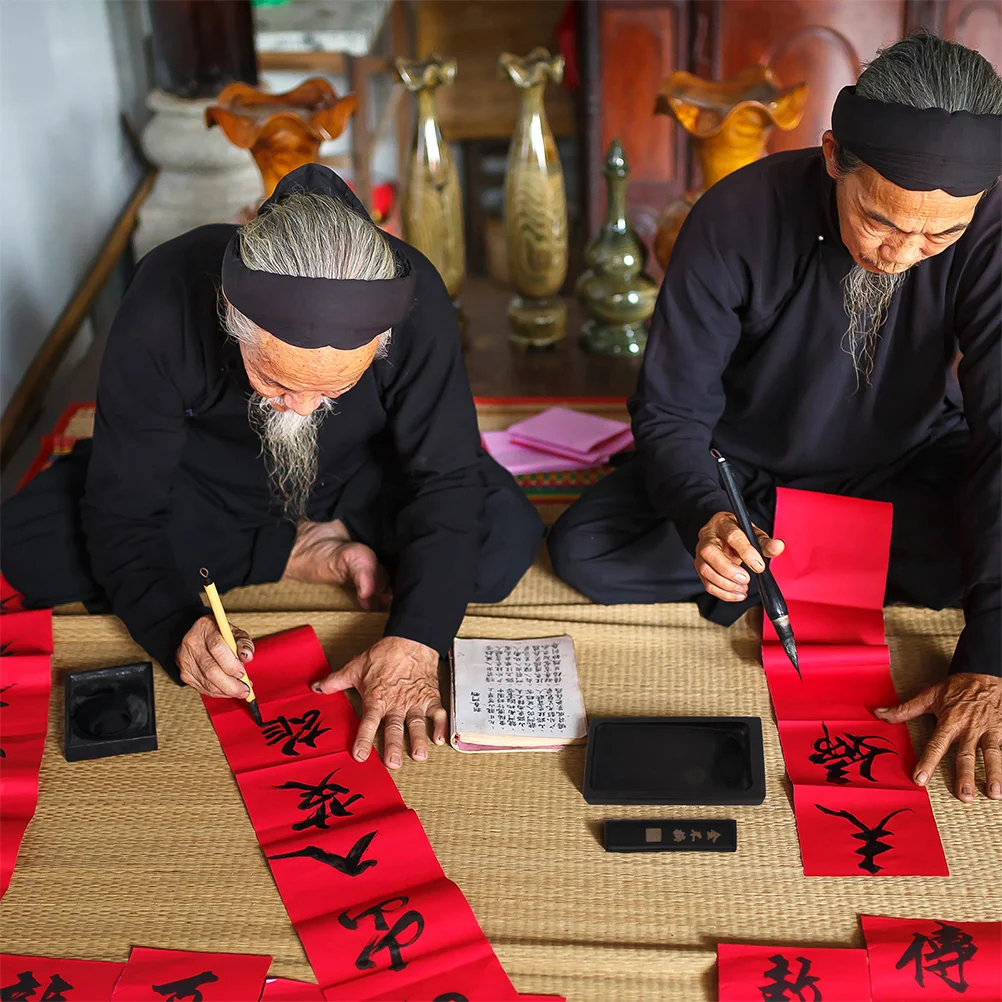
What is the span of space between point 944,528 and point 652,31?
2.57 metres

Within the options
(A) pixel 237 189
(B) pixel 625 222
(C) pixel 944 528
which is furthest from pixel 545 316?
(C) pixel 944 528

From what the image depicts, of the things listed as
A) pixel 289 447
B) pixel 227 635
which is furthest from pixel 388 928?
pixel 289 447

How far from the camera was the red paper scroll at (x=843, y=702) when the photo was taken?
1663 millimetres

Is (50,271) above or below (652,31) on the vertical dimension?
below

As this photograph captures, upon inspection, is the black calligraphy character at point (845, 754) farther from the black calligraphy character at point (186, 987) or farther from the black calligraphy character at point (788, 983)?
the black calligraphy character at point (186, 987)

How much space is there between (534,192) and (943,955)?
2274mm

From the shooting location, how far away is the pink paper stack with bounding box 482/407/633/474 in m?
2.77

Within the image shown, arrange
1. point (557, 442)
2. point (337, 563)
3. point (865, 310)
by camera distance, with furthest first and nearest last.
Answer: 1. point (557, 442)
2. point (337, 563)
3. point (865, 310)

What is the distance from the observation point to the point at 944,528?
216 centimetres

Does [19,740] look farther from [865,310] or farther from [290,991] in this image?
[865,310]

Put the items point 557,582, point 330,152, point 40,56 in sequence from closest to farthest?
point 557,582 → point 40,56 → point 330,152

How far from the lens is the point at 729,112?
114 inches

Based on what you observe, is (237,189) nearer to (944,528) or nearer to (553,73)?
(553,73)

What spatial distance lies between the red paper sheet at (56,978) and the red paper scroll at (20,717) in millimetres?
159
